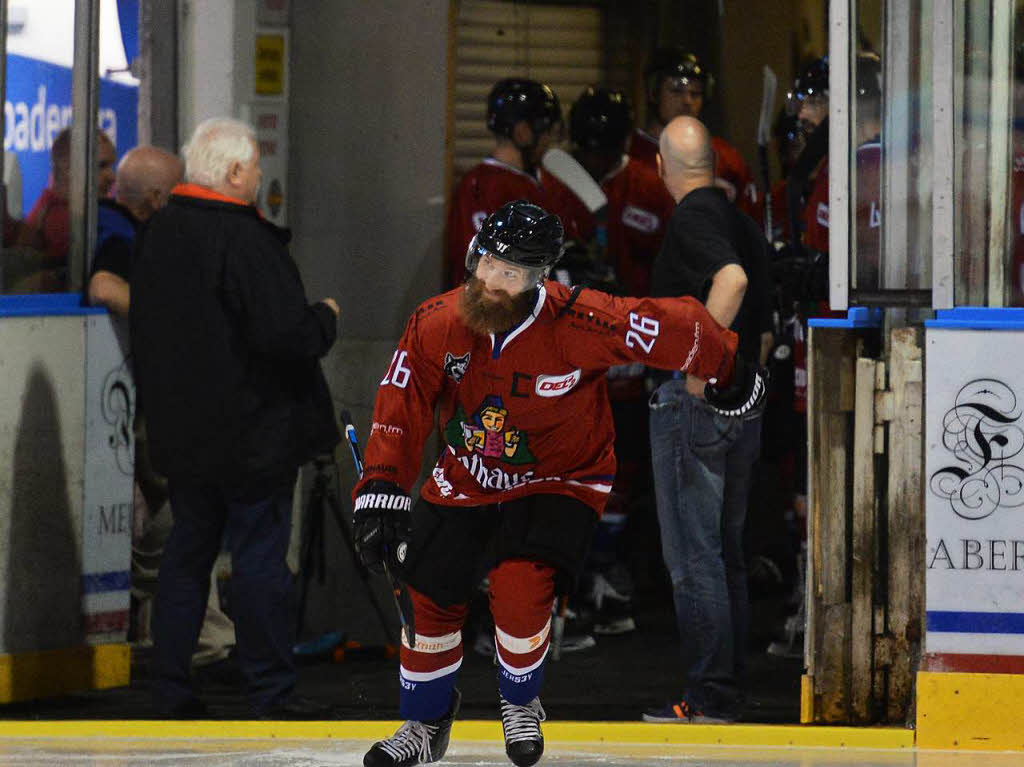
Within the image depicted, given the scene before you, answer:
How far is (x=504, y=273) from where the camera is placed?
462 cm

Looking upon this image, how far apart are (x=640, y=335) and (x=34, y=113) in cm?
283

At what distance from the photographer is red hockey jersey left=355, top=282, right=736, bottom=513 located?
4.69m

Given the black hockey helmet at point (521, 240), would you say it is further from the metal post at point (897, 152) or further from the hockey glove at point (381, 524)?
the metal post at point (897, 152)

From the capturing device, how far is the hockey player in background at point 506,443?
4.67 meters

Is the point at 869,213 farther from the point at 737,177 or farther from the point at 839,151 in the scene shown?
the point at 737,177

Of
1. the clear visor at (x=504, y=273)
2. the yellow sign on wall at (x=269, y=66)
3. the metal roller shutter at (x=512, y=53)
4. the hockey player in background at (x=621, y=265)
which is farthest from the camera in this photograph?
the metal roller shutter at (x=512, y=53)

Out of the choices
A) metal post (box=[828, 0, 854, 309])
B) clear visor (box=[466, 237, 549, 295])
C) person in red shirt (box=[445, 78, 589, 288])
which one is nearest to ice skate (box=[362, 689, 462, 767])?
clear visor (box=[466, 237, 549, 295])

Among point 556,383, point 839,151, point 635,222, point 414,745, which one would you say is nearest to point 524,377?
point 556,383

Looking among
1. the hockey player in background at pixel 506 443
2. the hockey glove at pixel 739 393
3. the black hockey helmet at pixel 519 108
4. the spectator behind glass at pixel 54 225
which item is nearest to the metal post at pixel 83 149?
the spectator behind glass at pixel 54 225

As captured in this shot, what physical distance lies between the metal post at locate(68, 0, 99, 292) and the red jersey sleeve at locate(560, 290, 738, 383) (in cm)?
261

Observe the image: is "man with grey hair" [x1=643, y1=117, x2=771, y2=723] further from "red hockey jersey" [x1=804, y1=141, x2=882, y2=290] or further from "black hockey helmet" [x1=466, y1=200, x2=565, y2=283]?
"black hockey helmet" [x1=466, y1=200, x2=565, y2=283]

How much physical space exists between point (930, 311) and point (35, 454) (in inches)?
117

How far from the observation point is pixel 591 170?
26.5 feet

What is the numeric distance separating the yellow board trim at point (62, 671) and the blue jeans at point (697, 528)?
2075 mm
